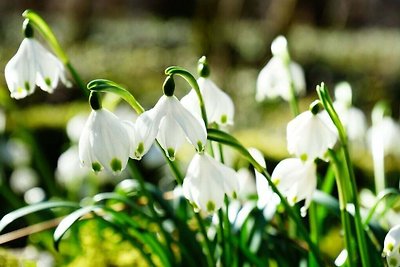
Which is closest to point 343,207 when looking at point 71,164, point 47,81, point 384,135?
point 47,81

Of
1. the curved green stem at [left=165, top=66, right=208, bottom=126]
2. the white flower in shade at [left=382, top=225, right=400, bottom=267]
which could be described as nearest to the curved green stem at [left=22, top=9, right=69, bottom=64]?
the curved green stem at [left=165, top=66, right=208, bottom=126]

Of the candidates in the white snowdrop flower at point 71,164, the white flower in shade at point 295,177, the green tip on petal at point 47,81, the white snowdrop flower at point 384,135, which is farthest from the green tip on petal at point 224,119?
the white snowdrop flower at point 71,164

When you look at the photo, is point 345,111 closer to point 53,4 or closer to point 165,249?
point 165,249

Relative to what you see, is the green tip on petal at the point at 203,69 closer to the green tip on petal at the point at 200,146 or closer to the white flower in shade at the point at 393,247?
the green tip on petal at the point at 200,146

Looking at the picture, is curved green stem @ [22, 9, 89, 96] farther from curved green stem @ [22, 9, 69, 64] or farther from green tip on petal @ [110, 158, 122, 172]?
green tip on petal @ [110, 158, 122, 172]

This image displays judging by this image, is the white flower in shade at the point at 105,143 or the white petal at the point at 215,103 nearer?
the white flower in shade at the point at 105,143

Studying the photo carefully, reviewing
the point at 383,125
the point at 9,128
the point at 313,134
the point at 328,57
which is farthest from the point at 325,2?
the point at 313,134
